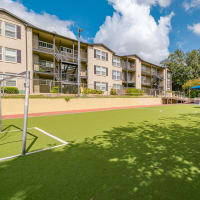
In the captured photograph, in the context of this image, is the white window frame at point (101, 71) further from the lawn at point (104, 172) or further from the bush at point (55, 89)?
the lawn at point (104, 172)

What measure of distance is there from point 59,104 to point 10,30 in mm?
12974

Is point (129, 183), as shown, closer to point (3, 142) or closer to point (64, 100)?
point (3, 142)

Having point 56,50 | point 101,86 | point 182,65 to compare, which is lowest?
point 101,86

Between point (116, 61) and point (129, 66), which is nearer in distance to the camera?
point (116, 61)

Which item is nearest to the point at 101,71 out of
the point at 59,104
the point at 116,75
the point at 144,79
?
the point at 116,75

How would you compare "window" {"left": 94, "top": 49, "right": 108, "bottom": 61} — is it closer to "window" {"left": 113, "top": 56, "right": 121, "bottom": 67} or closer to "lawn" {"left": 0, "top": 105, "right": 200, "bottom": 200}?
"window" {"left": 113, "top": 56, "right": 121, "bottom": 67}

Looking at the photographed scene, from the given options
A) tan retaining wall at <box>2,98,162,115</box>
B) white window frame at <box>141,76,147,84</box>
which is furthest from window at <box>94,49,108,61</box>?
white window frame at <box>141,76,147,84</box>

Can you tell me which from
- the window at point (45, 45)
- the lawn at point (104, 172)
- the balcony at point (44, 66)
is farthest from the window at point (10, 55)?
the lawn at point (104, 172)

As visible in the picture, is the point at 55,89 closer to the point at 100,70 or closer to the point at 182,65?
the point at 100,70

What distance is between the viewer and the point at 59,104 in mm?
14375

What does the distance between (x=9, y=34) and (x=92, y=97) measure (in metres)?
14.4

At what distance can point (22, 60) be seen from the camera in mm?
17703

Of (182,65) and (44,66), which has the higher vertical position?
(182,65)

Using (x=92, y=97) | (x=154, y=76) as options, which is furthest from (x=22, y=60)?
(x=154, y=76)
